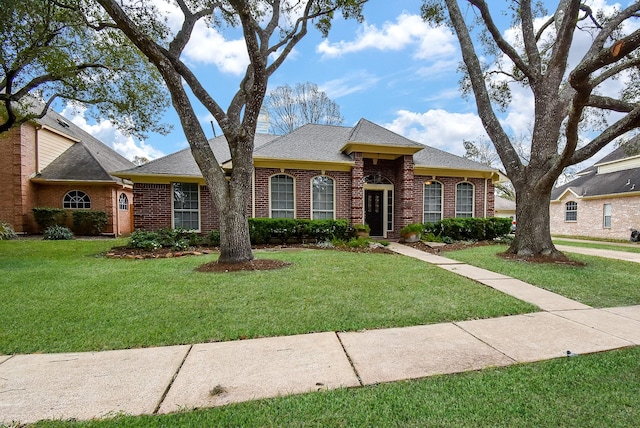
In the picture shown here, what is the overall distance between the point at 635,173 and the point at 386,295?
2129 centimetres

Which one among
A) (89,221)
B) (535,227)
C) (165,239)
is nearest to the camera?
(535,227)

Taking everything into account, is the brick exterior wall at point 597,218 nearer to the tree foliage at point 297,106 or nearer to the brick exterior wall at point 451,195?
the brick exterior wall at point 451,195

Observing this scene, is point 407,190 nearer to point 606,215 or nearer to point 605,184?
point 606,215

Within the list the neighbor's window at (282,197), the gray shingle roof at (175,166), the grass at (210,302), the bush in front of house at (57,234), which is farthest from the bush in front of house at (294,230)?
the bush in front of house at (57,234)

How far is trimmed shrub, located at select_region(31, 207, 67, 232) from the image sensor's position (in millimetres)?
14641

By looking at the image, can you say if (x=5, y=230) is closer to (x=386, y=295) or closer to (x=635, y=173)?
(x=386, y=295)

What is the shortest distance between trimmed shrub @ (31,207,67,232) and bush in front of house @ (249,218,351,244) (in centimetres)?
1107

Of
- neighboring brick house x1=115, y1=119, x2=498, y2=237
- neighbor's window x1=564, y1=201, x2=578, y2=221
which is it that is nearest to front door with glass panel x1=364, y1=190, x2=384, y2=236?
neighboring brick house x1=115, y1=119, x2=498, y2=237

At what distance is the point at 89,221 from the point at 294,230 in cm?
1131

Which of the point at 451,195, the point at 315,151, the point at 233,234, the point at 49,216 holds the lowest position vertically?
the point at 233,234

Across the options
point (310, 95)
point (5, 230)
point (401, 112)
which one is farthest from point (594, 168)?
point (5, 230)

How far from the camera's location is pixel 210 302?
432cm

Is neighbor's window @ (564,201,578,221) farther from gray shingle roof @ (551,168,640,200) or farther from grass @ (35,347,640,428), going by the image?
grass @ (35,347,640,428)

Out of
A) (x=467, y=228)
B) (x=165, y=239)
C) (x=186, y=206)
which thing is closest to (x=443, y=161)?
(x=467, y=228)
